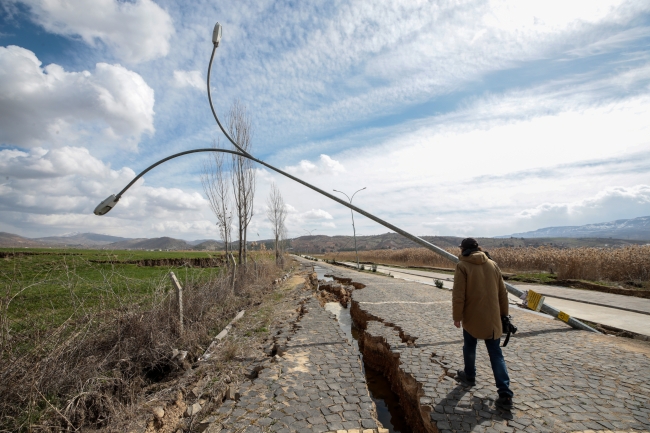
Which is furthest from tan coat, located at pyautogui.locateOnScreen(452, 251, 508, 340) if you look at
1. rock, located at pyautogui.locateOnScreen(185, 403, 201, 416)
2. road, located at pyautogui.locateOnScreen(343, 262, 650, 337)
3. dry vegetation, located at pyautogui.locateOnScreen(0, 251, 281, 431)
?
road, located at pyautogui.locateOnScreen(343, 262, 650, 337)

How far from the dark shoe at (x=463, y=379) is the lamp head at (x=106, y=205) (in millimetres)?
6173

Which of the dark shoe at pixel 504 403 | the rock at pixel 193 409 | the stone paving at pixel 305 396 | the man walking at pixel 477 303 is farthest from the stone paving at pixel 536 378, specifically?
the rock at pixel 193 409

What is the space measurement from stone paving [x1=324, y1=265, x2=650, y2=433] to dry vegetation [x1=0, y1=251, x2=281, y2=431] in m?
3.48

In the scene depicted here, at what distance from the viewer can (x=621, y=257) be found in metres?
16.5

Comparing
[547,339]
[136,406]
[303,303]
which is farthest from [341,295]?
[136,406]

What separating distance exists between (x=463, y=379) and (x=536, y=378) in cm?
94

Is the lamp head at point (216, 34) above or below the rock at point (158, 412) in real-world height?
above

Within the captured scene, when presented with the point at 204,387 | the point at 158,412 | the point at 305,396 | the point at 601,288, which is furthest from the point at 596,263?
the point at 158,412

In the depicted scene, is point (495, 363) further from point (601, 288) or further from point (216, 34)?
point (601, 288)

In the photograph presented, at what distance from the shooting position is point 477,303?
412cm

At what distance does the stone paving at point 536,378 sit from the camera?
11.2ft

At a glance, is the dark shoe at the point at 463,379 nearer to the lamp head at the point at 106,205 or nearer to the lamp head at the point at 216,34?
the lamp head at the point at 106,205

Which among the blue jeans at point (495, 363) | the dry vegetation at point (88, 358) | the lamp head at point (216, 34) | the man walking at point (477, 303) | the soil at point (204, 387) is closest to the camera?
the dry vegetation at point (88, 358)

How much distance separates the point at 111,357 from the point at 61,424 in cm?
126
